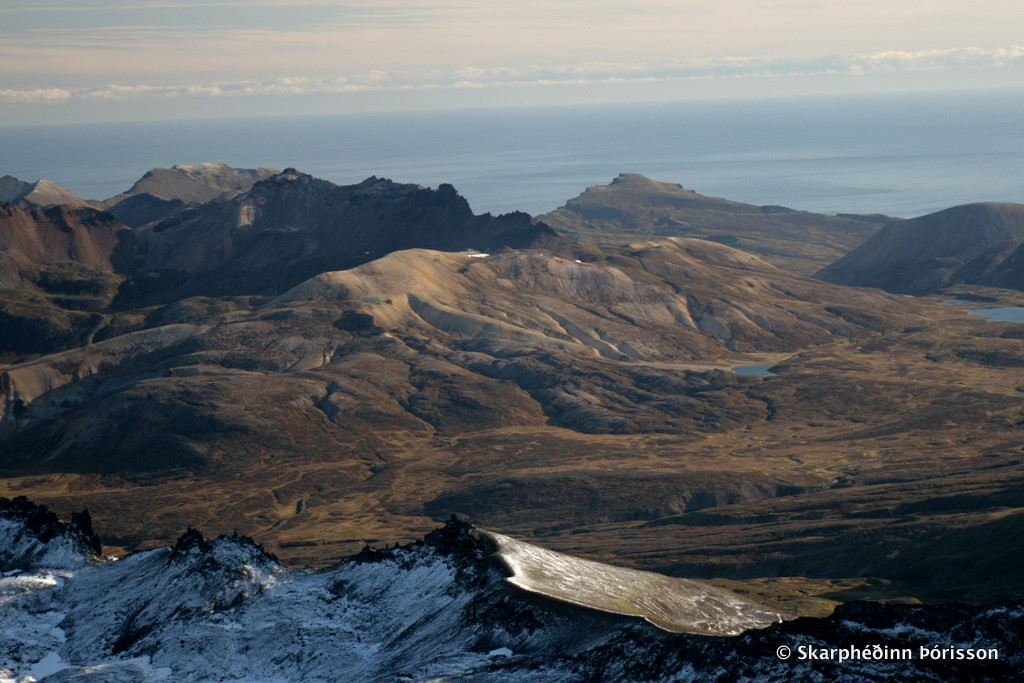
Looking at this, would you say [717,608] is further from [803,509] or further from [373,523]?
[373,523]

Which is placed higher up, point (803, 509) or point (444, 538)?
point (444, 538)

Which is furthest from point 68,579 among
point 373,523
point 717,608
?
point 373,523

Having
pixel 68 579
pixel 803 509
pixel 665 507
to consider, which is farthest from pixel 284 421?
pixel 68 579

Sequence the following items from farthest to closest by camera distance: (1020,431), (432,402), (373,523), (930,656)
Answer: (432,402)
(1020,431)
(373,523)
(930,656)

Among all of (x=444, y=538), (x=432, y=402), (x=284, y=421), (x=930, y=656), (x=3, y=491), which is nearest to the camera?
(x=930, y=656)

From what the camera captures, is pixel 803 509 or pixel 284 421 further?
pixel 284 421

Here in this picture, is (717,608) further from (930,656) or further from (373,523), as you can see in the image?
(373,523)
